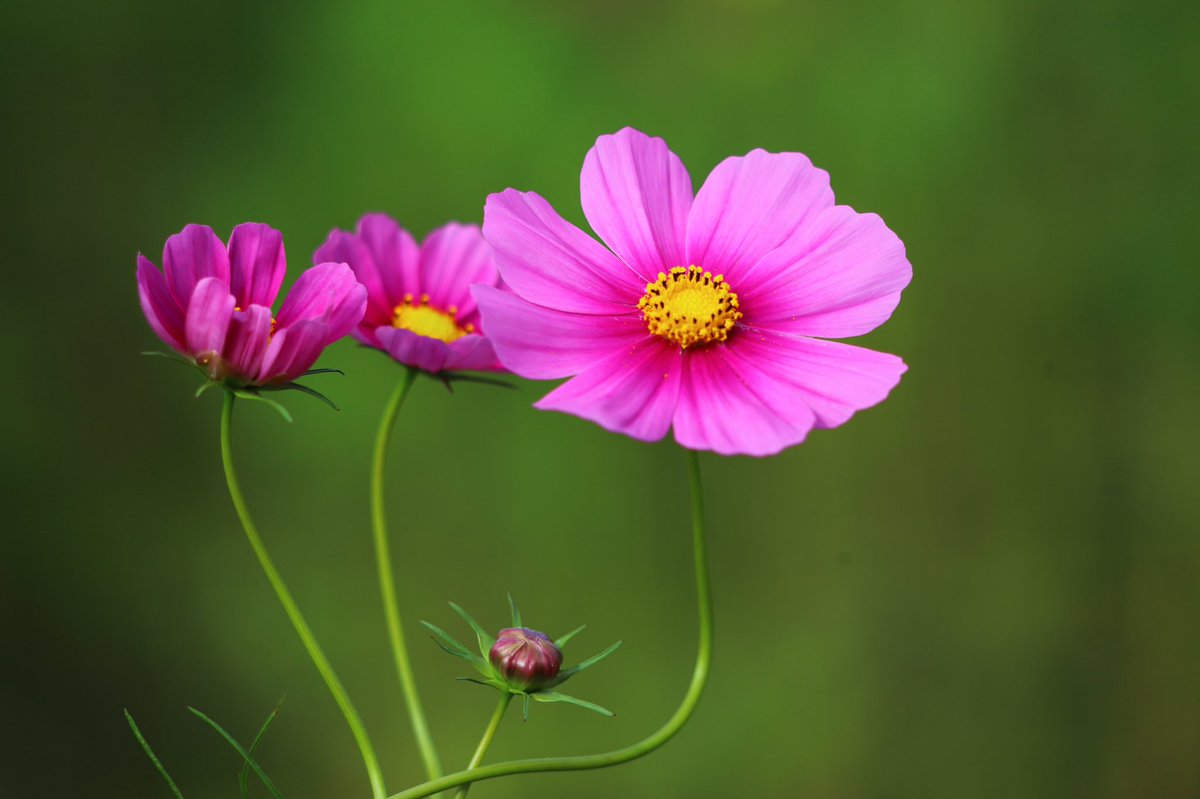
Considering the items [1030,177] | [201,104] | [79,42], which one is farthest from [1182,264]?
[79,42]

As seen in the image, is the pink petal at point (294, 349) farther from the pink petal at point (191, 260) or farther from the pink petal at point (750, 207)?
the pink petal at point (750, 207)

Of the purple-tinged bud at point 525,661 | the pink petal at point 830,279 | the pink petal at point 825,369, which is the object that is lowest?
the purple-tinged bud at point 525,661

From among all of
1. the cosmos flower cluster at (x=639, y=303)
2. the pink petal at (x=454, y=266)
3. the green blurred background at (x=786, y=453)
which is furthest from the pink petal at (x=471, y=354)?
the green blurred background at (x=786, y=453)

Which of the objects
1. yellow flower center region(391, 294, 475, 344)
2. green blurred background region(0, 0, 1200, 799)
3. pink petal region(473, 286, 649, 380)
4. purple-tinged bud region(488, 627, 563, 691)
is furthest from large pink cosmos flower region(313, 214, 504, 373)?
green blurred background region(0, 0, 1200, 799)

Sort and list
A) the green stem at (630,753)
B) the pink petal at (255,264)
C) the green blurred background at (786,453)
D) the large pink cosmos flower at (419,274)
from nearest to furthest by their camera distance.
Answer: the green stem at (630,753)
the pink petal at (255,264)
the large pink cosmos flower at (419,274)
the green blurred background at (786,453)

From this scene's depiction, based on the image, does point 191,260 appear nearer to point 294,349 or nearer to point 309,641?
point 294,349

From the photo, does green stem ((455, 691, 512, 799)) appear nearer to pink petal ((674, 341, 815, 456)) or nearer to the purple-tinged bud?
the purple-tinged bud

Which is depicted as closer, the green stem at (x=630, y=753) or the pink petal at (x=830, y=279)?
the green stem at (x=630, y=753)
